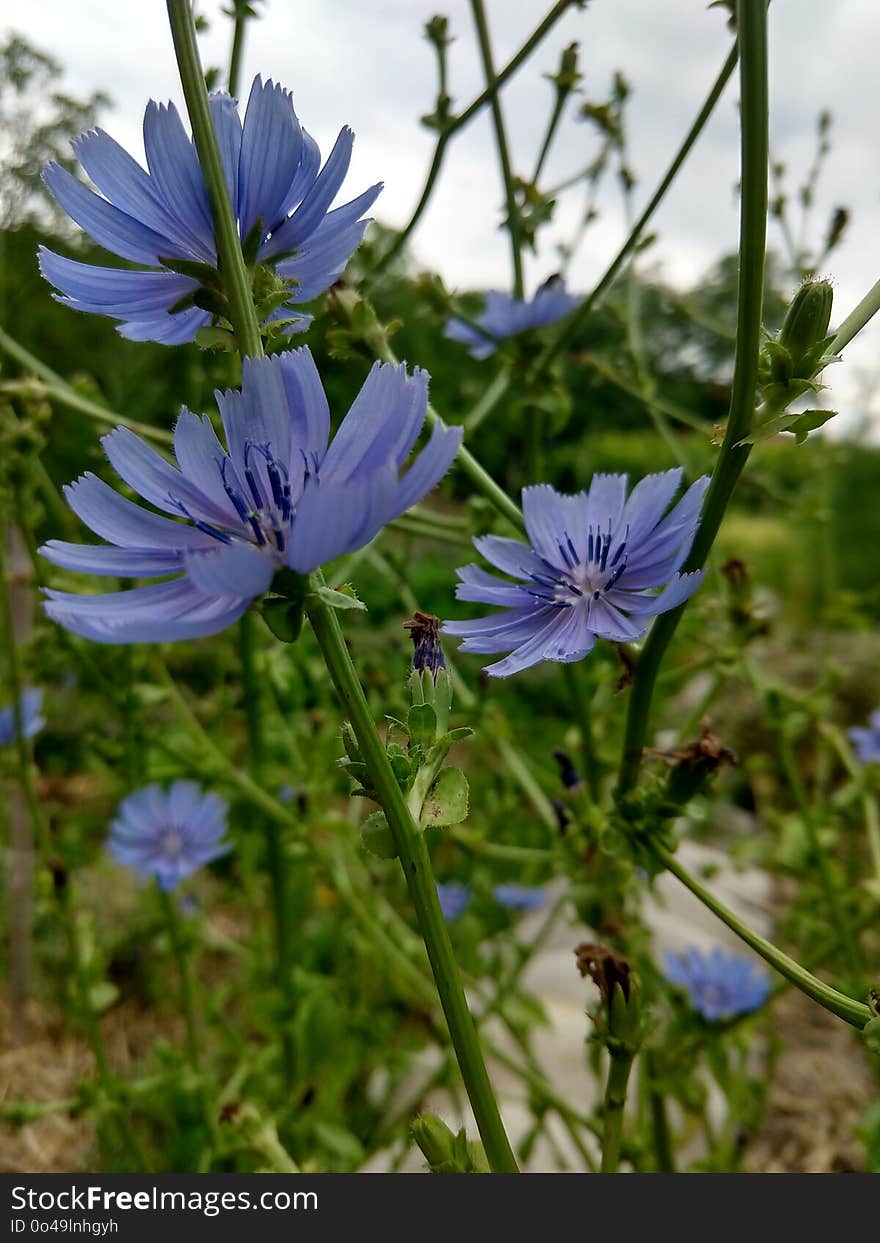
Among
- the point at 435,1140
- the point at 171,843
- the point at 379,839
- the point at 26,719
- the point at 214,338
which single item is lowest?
the point at 435,1140

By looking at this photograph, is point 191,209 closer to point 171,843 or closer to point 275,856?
point 275,856

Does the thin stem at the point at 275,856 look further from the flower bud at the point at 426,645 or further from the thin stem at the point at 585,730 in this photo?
the flower bud at the point at 426,645

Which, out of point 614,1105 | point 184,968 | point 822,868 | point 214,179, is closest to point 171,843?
point 184,968

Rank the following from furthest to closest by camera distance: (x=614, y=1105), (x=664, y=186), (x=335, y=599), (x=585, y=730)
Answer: (x=585, y=730), (x=664, y=186), (x=614, y=1105), (x=335, y=599)

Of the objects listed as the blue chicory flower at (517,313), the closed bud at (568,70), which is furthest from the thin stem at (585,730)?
the closed bud at (568,70)

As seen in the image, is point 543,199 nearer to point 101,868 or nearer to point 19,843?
point 19,843
